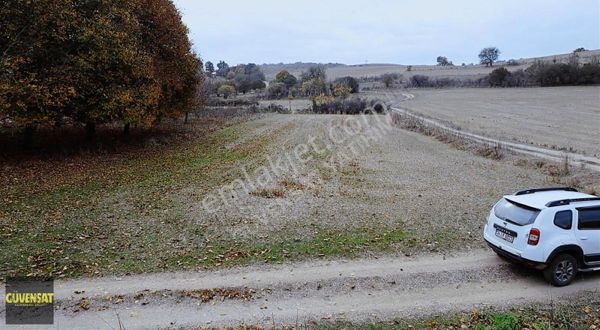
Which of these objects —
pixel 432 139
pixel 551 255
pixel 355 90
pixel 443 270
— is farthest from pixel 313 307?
pixel 355 90

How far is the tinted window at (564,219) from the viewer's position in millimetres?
9375

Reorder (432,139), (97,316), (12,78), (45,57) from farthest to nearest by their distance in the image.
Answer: (432,139)
(45,57)
(12,78)
(97,316)

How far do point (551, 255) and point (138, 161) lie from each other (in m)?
23.5

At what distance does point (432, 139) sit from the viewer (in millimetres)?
40625

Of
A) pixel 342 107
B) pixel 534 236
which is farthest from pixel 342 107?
pixel 534 236

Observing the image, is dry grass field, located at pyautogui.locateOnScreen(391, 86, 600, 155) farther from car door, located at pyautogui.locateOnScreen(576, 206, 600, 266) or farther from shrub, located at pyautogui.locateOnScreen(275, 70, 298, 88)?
shrub, located at pyautogui.locateOnScreen(275, 70, 298, 88)

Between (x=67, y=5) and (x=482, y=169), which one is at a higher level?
(x=67, y=5)

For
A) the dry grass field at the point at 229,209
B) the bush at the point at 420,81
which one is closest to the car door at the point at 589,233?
the dry grass field at the point at 229,209

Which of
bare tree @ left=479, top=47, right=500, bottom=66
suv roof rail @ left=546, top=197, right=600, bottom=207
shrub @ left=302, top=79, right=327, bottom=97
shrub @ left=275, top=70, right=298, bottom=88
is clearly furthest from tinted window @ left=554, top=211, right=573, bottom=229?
bare tree @ left=479, top=47, right=500, bottom=66

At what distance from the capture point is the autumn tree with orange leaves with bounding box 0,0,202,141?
2047 cm

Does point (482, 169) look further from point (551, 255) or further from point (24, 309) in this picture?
point (24, 309)

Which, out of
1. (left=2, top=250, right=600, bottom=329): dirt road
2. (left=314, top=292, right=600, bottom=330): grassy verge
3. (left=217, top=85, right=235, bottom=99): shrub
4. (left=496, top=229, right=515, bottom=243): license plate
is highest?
(left=217, top=85, right=235, bottom=99): shrub

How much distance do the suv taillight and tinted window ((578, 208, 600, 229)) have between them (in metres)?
1.34

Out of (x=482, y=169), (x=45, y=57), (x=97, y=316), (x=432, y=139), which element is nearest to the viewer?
(x=97, y=316)
